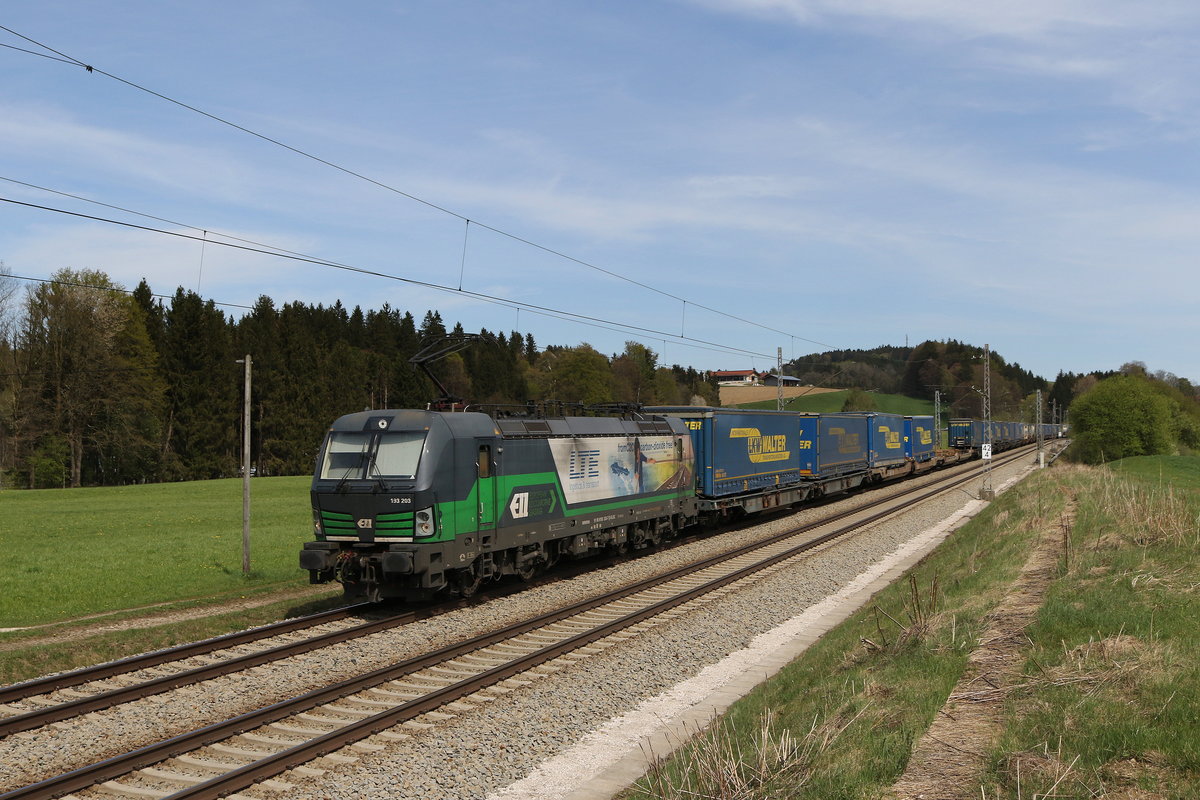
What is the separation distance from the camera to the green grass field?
59.2ft

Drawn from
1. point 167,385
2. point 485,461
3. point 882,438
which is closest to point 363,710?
point 485,461

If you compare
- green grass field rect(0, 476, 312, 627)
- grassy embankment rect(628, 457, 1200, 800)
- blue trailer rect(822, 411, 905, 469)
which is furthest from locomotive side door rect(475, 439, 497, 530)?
blue trailer rect(822, 411, 905, 469)

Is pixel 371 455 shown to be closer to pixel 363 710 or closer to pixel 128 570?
pixel 363 710

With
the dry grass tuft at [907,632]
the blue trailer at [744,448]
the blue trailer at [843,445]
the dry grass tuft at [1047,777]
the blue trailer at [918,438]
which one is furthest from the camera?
the blue trailer at [918,438]

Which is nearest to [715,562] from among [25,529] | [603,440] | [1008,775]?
[603,440]

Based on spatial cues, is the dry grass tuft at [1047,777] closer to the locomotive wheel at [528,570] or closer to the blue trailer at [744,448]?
the locomotive wheel at [528,570]

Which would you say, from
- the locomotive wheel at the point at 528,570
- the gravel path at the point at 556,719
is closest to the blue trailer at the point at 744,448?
the locomotive wheel at the point at 528,570

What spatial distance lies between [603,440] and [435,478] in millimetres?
6712

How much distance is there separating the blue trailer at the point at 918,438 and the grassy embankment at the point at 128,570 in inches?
1380

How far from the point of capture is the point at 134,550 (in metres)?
25.2

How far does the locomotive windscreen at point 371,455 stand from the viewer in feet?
50.2

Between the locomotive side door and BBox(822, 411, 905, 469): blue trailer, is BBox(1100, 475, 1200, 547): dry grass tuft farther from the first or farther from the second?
BBox(822, 411, 905, 469): blue trailer

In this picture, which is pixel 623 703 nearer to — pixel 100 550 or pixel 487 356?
pixel 100 550

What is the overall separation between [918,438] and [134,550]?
46.2 metres
